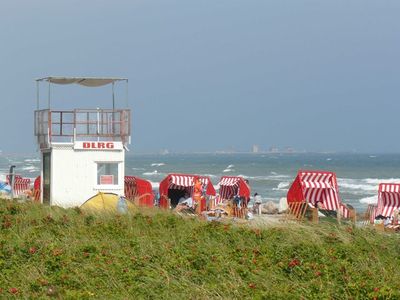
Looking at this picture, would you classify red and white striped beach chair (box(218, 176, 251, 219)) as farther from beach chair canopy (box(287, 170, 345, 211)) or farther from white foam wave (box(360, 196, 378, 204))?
white foam wave (box(360, 196, 378, 204))

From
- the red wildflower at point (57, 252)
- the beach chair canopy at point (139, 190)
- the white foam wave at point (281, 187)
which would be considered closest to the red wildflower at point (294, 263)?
the red wildflower at point (57, 252)

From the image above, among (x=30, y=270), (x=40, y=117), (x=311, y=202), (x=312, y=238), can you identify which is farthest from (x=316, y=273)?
(x=40, y=117)

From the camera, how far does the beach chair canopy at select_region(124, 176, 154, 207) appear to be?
31.3 m

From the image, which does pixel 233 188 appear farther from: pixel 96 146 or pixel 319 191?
pixel 96 146

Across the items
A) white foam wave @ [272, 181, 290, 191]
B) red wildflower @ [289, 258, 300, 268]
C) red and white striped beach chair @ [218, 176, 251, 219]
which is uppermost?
red wildflower @ [289, 258, 300, 268]

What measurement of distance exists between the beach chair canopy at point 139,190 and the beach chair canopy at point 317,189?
184 inches

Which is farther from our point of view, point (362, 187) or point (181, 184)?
point (362, 187)

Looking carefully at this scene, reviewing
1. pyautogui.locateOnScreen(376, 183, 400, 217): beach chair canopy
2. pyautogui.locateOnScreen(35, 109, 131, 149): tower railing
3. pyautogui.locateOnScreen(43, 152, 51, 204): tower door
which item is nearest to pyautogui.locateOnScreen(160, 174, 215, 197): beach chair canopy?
pyautogui.locateOnScreen(35, 109, 131, 149): tower railing

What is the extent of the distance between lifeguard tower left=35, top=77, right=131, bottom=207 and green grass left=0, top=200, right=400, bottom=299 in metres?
11.7

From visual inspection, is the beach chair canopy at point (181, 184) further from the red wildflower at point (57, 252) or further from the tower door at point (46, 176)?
the red wildflower at point (57, 252)

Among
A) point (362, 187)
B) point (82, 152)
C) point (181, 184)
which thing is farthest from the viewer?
point (362, 187)

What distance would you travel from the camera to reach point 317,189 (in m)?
30.0

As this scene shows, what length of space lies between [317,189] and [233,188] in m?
5.05

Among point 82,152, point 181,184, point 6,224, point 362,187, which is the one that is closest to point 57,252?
point 6,224
